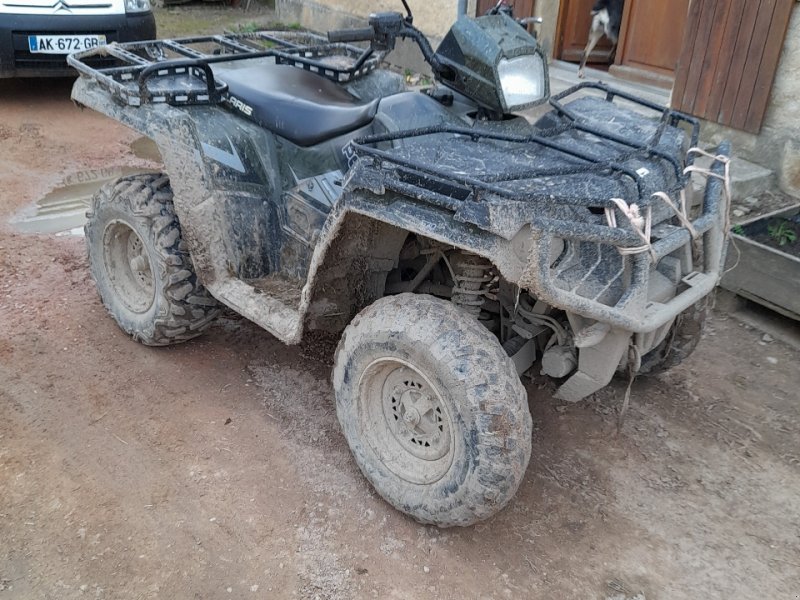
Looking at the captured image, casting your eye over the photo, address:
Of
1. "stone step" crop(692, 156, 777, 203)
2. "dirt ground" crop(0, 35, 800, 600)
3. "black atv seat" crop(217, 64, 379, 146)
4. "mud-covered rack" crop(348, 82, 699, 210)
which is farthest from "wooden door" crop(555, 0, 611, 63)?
"mud-covered rack" crop(348, 82, 699, 210)

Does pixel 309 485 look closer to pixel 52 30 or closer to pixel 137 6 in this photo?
pixel 52 30

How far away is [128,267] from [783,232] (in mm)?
3974

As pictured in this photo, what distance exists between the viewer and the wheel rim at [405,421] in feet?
9.37

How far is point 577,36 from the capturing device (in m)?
8.29

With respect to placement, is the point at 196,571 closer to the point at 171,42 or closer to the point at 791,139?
the point at 171,42

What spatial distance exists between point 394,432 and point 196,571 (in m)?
0.88

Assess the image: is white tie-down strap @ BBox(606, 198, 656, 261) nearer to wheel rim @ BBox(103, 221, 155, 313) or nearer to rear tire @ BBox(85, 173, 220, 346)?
rear tire @ BBox(85, 173, 220, 346)

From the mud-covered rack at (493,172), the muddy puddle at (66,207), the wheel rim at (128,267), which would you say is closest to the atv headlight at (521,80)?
the mud-covered rack at (493,172)

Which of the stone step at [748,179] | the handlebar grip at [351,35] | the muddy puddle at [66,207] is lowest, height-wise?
the muddy puddle at [66,207]

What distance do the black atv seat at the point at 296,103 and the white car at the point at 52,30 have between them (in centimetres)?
423

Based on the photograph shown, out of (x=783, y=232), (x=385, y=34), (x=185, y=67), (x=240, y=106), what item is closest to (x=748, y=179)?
(x=783, y=232)

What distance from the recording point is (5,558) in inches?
110

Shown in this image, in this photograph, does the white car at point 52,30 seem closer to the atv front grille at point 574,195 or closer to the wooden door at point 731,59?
the wooden door at point 731,59

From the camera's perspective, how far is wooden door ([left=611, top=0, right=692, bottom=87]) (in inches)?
285
